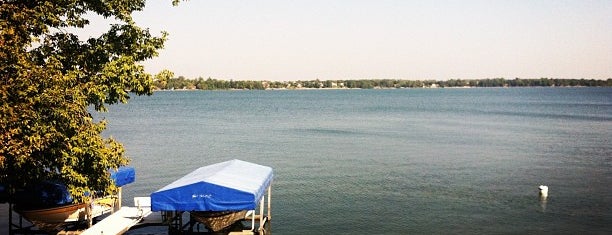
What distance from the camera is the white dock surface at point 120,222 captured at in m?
17.8

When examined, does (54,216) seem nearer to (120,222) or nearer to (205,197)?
(120,222)

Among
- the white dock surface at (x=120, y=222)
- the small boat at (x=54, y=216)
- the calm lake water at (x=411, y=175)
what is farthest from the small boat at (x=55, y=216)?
the calm lake water at (x=411, y=175)

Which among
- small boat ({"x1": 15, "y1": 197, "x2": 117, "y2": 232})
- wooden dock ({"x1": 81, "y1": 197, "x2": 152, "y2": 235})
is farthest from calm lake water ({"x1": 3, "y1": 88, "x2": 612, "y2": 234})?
small boat ({"x1": 15, "y1": 197, "x2": 117, "y2": 232})

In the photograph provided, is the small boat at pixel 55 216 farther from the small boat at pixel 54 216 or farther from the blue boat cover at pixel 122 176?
the blue boat cover at pixel 122 176

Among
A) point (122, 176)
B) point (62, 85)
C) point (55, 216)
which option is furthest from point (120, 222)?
point (62, 85)

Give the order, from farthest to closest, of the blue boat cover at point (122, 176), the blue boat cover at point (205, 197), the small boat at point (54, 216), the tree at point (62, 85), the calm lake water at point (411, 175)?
1. the calm lake water at point (411, 175)
2. the blue boat cover at point (122, 176)
3. the small boat at point (54, 216)
4. the blue boat cover at point (205, 197)
5. the tree at point (62, 85)

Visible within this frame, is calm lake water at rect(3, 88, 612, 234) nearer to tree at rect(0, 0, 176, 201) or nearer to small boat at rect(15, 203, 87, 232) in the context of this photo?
small boat at rect(15, 203, 87, 232)

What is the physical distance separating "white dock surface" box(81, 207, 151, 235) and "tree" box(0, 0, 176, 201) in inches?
112

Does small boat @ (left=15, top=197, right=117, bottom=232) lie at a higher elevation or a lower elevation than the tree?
lower

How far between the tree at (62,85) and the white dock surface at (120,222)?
2.85 m

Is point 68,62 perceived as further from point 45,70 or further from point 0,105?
point 0,105

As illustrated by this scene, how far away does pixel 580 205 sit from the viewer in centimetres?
2786

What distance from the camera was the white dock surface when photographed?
17812mm

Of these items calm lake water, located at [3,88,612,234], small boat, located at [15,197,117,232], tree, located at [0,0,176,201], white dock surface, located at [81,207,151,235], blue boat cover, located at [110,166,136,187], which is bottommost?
calm lake water, located at [3,88,612,234]
